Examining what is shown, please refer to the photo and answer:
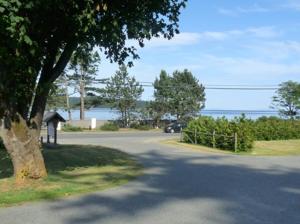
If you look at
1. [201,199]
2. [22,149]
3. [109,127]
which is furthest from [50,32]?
[109,127]

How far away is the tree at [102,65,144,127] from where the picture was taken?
61344mm

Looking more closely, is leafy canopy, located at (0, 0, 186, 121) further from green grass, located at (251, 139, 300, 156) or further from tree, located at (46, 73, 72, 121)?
tree, located at (46, 73, 72, 121)

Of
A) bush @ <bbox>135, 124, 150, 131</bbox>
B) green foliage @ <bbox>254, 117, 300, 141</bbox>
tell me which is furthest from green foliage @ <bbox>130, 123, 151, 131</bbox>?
green foliage @ <bbox>254, 117, 300, 141</bbox>

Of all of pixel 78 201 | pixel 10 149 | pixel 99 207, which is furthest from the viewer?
pixel 10 149

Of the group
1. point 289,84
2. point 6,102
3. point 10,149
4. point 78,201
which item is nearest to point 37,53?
point 6,102

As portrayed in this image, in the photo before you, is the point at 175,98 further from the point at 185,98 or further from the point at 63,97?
the point at 63,97

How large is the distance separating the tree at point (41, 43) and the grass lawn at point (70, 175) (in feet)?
2.61

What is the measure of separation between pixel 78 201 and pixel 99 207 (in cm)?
85

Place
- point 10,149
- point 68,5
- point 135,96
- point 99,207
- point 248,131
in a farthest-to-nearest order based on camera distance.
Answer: point 135,96 → point 248,131 → point 10,149 → point 68,5 → point 99,207

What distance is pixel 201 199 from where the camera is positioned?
11.1 m

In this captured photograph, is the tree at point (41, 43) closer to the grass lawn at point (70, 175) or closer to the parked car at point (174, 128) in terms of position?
the grass lawn at point (70, 175)

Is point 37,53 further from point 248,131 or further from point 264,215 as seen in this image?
point 248,131

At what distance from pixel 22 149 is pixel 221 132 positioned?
61.2ft

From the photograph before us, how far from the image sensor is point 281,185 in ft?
44.8
